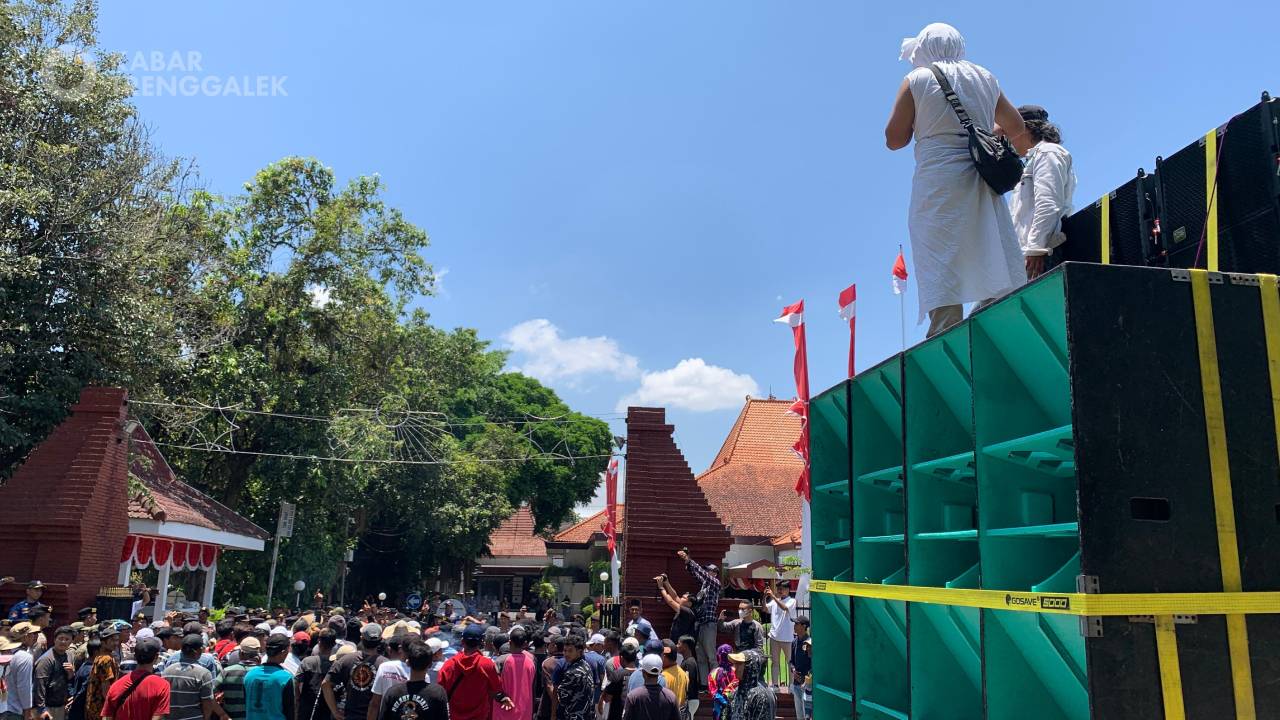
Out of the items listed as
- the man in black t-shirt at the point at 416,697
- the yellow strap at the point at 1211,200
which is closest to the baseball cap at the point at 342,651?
the man in black t-shirt at the point at 416,697

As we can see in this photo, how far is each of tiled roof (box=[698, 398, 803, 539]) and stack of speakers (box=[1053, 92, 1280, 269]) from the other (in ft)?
77.6

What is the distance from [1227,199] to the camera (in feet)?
12.9

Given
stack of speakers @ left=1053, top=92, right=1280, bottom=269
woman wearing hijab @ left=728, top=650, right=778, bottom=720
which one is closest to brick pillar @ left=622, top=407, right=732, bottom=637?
woman wearing hijab @ left=728, top=650, right=778, bottom=720

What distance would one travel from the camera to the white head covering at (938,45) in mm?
4664

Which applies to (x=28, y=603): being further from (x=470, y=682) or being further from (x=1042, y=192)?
(x=1042, y=192)

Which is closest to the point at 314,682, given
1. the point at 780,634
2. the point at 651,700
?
the point at 651,700

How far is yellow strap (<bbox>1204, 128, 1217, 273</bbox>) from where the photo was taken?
13.0 feet

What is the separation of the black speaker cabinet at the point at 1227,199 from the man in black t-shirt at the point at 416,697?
5.43m

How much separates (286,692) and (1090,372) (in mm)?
6800

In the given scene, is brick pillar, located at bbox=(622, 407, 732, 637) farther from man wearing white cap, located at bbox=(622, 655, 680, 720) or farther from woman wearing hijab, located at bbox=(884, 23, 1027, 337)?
woman wearing hijab, located at bbox=(884, 23, 1027, 337)

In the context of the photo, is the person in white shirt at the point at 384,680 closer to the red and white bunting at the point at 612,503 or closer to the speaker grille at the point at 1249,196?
the speaker grille at the point at 1249,196

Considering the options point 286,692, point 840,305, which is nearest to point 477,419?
point 840,305

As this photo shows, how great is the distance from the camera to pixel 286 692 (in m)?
7.32

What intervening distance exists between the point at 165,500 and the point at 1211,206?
56.2 feet
